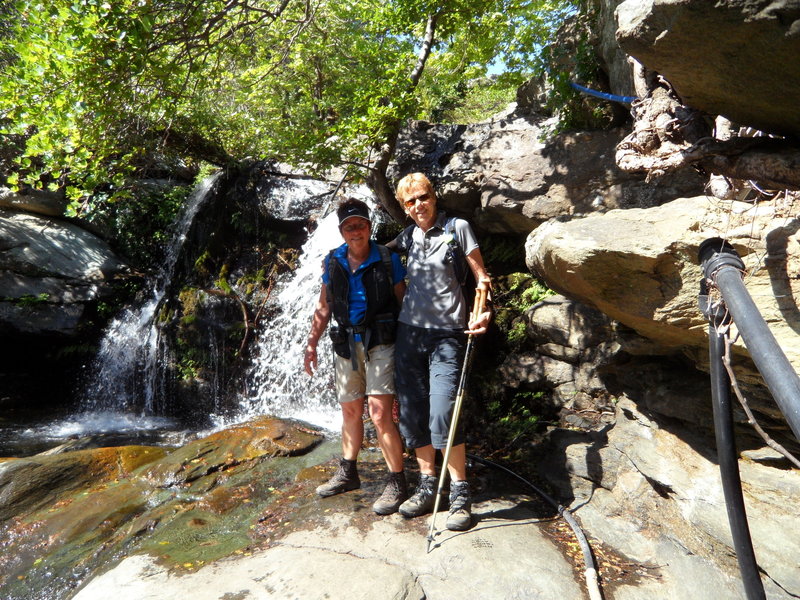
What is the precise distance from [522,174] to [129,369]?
737 cm

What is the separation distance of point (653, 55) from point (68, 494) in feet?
18.3

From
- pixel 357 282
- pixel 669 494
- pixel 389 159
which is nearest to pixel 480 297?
pixel 357 282

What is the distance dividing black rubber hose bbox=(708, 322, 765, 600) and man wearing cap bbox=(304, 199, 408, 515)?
2.26 m

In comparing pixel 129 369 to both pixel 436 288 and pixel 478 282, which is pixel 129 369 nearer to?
pixel 436 288

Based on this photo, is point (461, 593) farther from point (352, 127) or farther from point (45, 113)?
point (45, 113)

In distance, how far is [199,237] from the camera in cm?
1040

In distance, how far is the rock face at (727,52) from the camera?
1.99 meters

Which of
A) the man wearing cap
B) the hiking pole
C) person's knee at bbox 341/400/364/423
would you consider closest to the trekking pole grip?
the hiking pole

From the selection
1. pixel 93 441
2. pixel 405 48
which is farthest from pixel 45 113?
pixel 405 48

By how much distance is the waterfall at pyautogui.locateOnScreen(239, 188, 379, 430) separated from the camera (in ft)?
25.0

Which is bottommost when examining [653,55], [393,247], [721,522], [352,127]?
[721,522]

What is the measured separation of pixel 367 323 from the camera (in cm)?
386

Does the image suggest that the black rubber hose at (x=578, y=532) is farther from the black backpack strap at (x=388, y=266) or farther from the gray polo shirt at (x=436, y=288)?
the black backpack strap at (x=388, y=266)

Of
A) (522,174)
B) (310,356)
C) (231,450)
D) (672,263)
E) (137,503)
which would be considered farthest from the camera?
(522,174)
